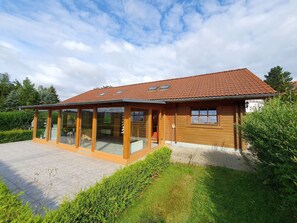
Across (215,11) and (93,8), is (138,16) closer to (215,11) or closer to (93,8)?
(93,8)

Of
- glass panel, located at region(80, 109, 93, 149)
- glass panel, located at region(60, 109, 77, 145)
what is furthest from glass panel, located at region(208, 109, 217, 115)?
glass panel, located at region(60, 109, 77, 145)

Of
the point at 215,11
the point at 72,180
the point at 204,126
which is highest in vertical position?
the point at 215,11

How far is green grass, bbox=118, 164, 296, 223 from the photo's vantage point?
10.7 ft

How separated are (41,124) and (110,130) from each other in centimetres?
615

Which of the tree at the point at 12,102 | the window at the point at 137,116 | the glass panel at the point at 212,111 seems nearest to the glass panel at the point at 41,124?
the window at the point at 137,116

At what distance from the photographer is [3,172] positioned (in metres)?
5.28

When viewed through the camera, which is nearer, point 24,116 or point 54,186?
A: point 54,186

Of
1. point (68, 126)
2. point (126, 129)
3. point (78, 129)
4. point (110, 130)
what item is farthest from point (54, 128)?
point (126, 129)

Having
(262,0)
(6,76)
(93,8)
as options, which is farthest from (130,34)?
(6,76)

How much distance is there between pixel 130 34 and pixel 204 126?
8.80 meters

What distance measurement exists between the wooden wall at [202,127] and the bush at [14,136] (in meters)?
11.0

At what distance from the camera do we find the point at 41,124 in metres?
11.2

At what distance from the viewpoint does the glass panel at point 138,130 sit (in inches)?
280

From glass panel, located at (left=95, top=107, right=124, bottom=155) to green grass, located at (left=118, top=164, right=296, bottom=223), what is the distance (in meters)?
3.17
